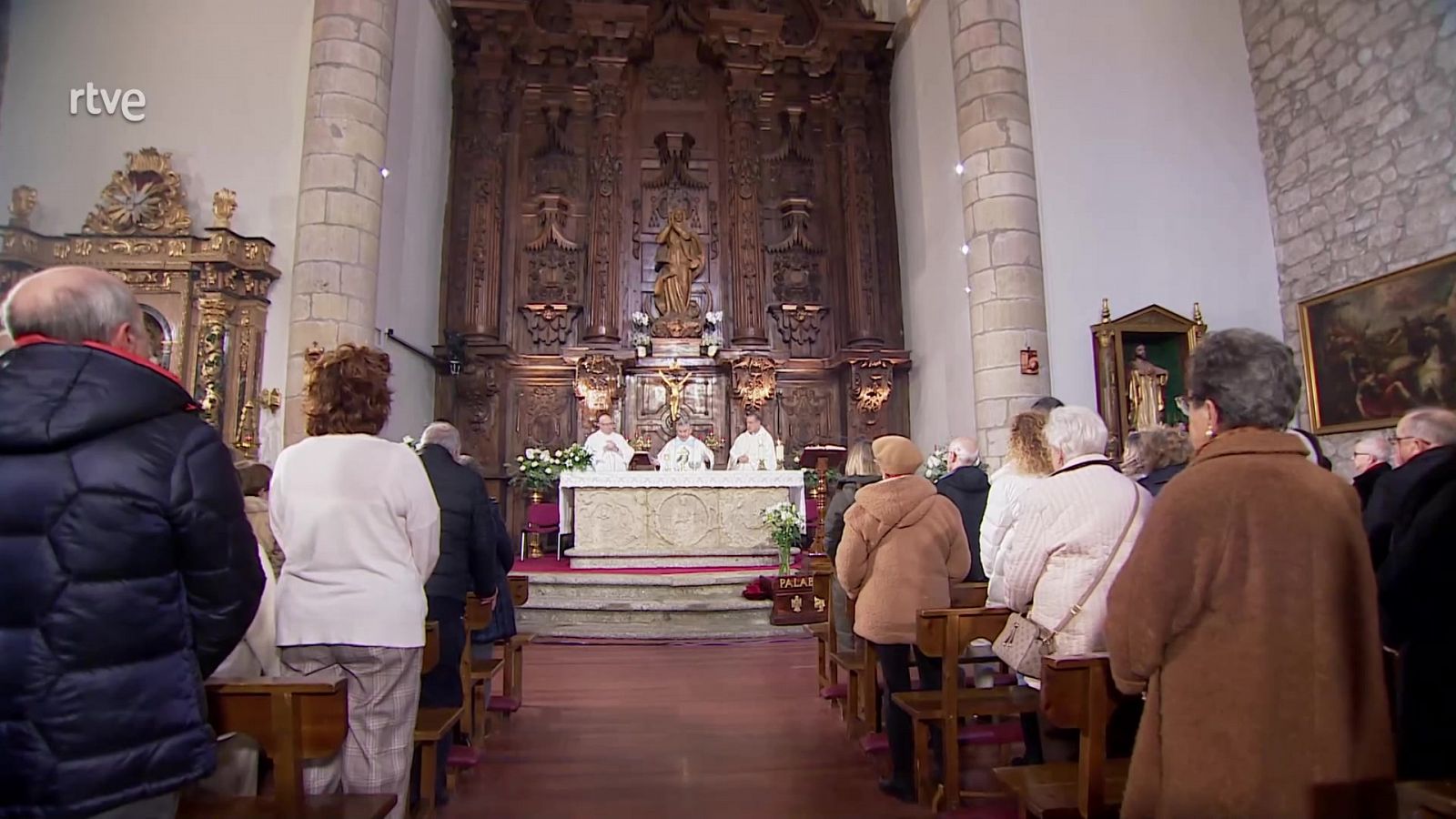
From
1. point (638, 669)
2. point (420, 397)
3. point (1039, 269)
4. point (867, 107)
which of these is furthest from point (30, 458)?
point (867, 107)

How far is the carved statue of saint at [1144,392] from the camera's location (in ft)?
27.8

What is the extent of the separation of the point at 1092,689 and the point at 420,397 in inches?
389

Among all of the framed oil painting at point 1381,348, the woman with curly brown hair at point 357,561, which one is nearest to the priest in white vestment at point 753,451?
the framed oil painting at point 1381,348

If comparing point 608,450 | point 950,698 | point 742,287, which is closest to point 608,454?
point 608,450

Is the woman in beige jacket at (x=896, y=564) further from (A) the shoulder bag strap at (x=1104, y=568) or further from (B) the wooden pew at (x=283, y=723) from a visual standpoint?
(B) the wooden pew at (x=283, y=723)

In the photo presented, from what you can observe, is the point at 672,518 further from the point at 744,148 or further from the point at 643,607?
the point at 744,148

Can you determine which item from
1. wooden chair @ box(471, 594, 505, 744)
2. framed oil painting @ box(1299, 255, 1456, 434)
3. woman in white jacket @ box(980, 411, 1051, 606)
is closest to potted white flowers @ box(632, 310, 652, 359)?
wooden chair @ box(471, 594, 505, 744)

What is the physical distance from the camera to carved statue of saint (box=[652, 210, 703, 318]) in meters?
12.0

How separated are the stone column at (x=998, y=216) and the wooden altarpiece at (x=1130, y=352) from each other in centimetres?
69

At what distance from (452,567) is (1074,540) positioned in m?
2.48

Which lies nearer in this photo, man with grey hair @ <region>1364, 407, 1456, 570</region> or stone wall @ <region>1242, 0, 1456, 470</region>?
man with grey hair @ <region>1364, 407, 1456, 570</region>

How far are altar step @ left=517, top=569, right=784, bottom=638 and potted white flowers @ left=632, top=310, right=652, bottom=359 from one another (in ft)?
15.3

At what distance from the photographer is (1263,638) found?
5.33ft

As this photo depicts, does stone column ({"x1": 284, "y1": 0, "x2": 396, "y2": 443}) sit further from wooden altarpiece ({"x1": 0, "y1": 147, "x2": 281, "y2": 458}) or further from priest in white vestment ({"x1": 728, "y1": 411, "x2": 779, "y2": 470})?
priest in white vestment ({"x1": 728, "y1": 411, "x2": 779, "y2": 470})
